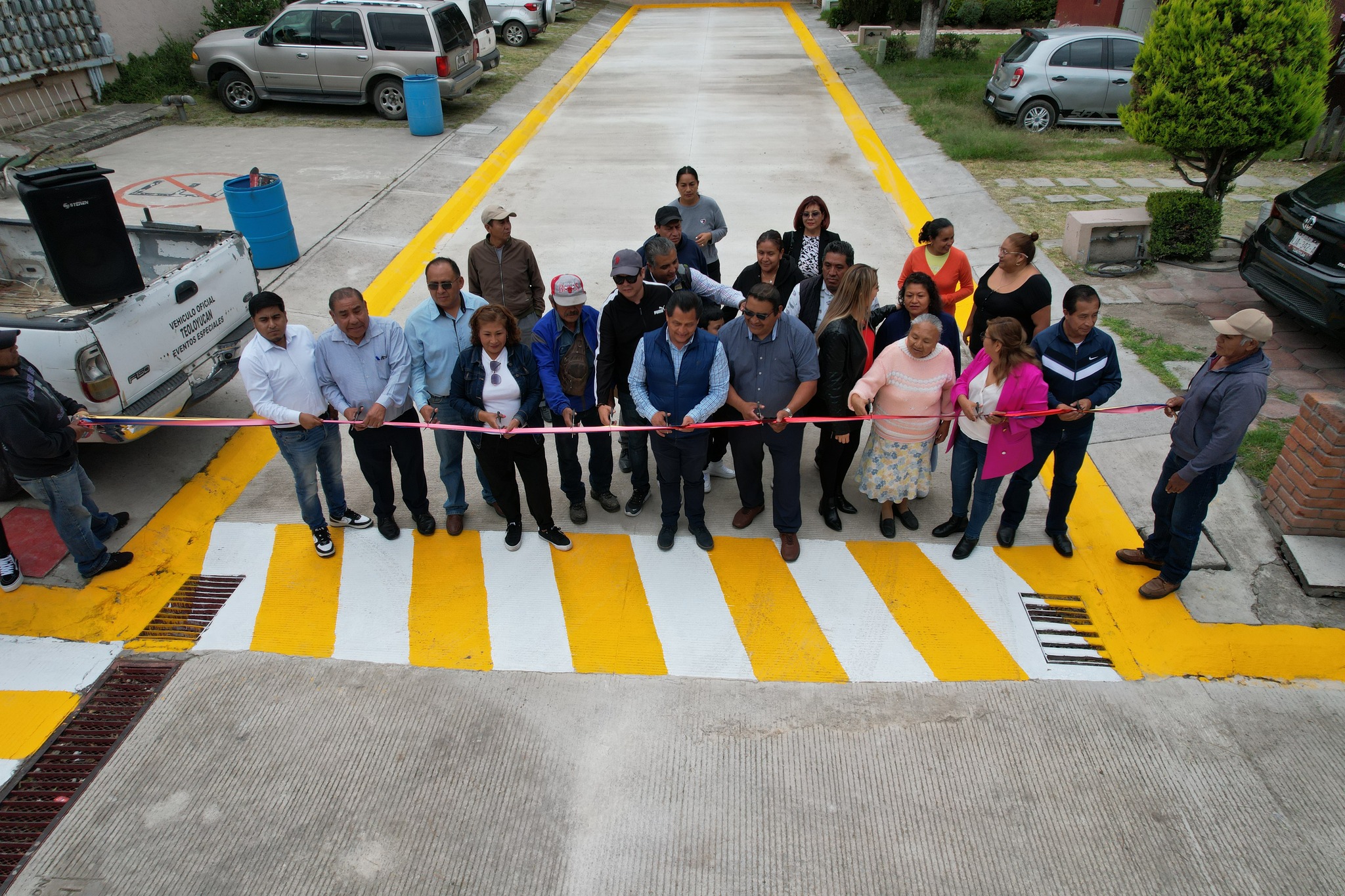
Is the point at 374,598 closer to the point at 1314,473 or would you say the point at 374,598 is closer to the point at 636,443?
the point at 636,443

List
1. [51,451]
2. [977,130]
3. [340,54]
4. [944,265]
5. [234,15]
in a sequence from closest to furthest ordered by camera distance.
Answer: [51,451]
[944,265]
[977,130]
[340,54]
[234,15]

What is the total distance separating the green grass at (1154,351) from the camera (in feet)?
24.2

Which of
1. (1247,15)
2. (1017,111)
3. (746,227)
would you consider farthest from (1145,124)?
(1017,111)

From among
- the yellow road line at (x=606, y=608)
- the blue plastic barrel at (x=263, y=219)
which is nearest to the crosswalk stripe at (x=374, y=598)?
the yellow road line at (x=606, y=608)

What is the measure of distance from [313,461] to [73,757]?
6.56 ft

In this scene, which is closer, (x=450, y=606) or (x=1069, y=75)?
Answer: (x=450, y=606)

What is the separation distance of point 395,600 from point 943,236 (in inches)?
180

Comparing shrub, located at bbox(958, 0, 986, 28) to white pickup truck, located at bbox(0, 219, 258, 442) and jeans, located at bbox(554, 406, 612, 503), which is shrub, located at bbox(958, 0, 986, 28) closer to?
white pickup truck, located at bbox(0, 219, 258, 442)

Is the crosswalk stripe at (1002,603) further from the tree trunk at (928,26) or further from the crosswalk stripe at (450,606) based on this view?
the tree trunk at (928,26)

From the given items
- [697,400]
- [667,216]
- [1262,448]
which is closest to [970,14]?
[1262,448]

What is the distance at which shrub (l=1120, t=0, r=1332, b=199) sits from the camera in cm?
845

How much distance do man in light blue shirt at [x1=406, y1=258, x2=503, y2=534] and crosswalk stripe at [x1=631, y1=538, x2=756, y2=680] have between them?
54.9 inches

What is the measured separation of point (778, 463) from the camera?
17.5 ft

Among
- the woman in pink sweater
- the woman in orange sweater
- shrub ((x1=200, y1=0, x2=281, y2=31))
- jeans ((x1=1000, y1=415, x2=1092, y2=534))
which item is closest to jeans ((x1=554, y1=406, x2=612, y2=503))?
the woman in pink sweater
